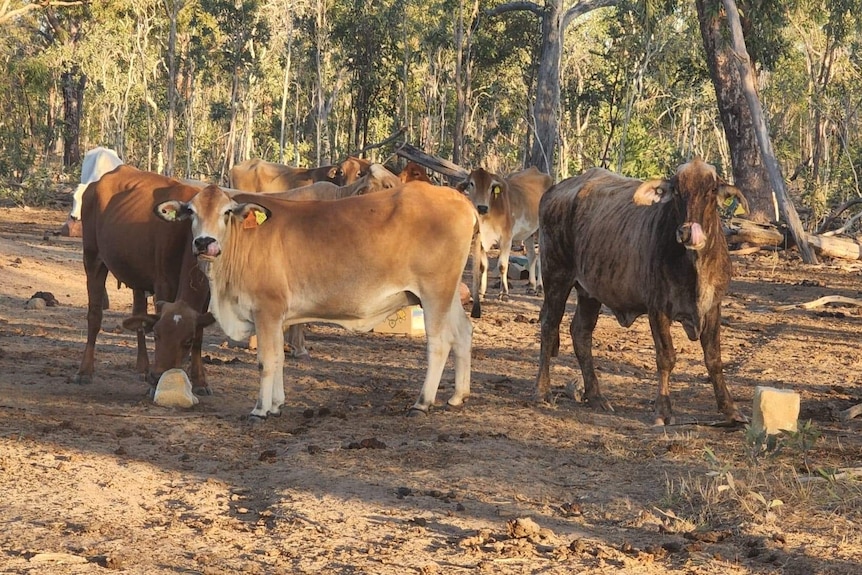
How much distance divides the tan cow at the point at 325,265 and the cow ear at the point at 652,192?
1.27 meters

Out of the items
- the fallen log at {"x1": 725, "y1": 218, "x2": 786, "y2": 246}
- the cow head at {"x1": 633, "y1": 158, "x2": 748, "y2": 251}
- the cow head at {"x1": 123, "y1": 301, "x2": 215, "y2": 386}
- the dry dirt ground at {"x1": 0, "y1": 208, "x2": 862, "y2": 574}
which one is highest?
the fallen log at {"x1": 725, "y1": 218, "x2": 786, "y2": 246}

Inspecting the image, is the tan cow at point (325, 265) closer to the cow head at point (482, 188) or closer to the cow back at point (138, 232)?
the cow back at point (138, 232)

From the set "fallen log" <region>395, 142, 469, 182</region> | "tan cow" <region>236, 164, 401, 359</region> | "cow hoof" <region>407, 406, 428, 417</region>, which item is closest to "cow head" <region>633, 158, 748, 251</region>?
"cow hoof" <region>407, 406, 428, 417</region>

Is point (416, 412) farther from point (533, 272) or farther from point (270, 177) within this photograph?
point (270, 177)

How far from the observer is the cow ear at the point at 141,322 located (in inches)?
366

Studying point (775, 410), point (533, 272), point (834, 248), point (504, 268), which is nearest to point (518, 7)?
point (834, 248)

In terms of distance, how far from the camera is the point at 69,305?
48.0 feet

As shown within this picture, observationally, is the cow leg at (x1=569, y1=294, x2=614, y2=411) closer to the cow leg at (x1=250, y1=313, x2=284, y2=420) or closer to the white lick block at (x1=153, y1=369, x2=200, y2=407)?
the cow leg at (x1=250, y1=313, x2=284, y2=420)

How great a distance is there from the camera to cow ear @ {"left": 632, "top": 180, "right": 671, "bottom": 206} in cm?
852

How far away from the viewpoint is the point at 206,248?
321 inches

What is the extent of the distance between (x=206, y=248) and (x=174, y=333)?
1.00 m

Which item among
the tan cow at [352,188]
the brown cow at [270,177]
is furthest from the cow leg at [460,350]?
the brown cow at [270,177]

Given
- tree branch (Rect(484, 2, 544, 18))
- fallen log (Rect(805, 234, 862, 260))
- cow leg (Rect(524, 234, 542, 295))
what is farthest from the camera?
tree branch (Rect(484, 2, 544, 18))

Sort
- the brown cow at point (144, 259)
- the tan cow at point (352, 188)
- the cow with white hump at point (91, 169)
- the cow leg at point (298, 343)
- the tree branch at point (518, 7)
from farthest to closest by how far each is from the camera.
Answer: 1. the tree branch at point (518, 7)
2. the cow with white hump at point (91, 169)
3. the tan cow at point (352, 188)
4. the cow leg at point (298, 343)
5. the brown cow at point (144, 259)
